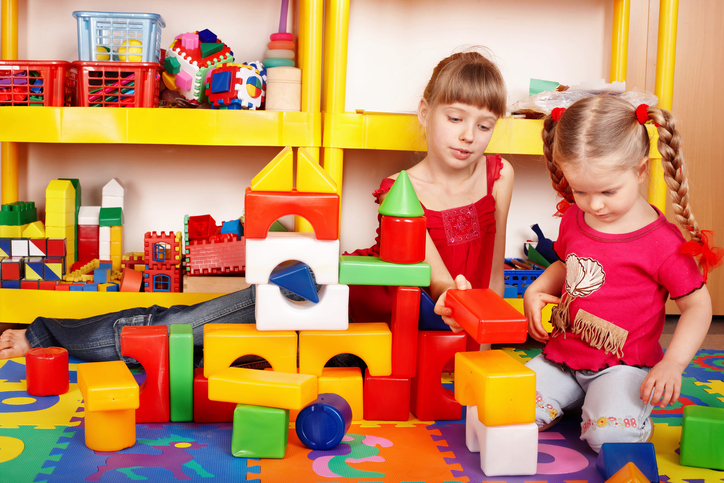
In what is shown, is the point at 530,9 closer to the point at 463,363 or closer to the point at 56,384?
the point at 463,363

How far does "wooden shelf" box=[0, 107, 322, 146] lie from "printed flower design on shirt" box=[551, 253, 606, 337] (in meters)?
0.65

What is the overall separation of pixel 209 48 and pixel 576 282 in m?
1.02

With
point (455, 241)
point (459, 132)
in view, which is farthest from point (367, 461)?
point (459, 132)

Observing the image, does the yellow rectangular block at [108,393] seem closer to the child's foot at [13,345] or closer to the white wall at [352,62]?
the child's foot at [13,345]

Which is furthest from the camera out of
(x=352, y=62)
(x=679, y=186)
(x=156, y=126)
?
(x=352, y=62)

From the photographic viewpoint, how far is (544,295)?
1094mm

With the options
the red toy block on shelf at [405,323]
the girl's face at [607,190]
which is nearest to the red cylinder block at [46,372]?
the red toy block on shelf at [405,323]

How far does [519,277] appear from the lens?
1547 millimetres

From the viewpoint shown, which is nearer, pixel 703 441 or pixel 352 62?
pixel 703 441

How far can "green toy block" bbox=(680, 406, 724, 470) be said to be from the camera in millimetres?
870

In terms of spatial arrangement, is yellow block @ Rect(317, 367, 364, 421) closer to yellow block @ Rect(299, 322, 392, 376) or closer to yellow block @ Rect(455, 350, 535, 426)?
yellow block @ Rect(299, 322, 392, 376)

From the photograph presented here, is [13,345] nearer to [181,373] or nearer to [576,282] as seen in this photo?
[181,373]

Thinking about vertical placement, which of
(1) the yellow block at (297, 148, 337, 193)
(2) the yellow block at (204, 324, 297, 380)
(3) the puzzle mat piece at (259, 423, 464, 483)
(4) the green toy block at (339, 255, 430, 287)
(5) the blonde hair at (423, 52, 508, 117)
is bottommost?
(3) the puzzle mat piece at (259, 423, 464, 483)

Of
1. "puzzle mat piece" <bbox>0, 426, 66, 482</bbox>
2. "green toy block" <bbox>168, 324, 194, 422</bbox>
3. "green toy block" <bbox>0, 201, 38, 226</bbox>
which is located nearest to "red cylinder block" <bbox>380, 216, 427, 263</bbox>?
"green toy block" <bbox>168, 324, 194, 422</bbox>
